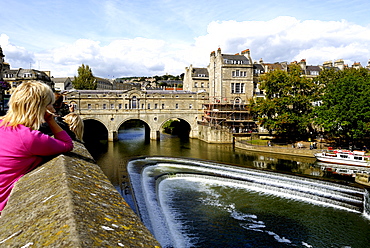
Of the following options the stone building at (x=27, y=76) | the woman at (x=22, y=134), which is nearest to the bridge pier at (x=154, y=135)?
the stone building at (x=27, y=76)

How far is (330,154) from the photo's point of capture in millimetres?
35938

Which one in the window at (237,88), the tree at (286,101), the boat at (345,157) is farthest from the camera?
the window at (237,88)

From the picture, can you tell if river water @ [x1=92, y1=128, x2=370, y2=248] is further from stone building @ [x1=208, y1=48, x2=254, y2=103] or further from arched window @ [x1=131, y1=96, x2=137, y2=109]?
stone building @ [x1=208, y1=48, x2=254, y2=103]

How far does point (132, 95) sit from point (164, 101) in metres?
6.63

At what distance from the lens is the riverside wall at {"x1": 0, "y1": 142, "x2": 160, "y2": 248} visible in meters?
2.53

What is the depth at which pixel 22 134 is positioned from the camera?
3.57 m

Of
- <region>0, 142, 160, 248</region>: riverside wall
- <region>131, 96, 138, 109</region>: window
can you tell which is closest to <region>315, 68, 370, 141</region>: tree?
<region>131, 96, 138, 109</region>: window

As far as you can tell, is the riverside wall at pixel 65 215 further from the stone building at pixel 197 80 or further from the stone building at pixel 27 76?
the stone building at pixel 197 80

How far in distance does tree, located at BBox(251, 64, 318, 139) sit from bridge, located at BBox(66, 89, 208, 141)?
14.2 meters

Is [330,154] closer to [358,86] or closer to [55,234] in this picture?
[358,86]

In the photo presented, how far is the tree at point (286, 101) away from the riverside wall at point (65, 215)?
43.7 meters

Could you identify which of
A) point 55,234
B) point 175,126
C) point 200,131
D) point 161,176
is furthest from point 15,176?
point 175,126

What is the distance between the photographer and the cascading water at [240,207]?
15.3 m

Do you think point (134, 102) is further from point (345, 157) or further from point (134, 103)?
point (345, 157)
